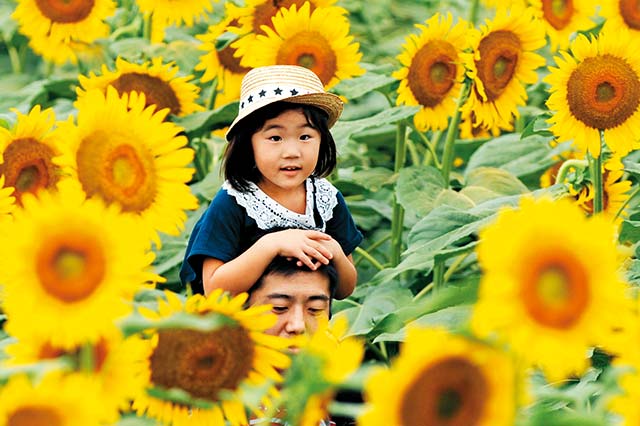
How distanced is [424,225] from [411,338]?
4.01 feet

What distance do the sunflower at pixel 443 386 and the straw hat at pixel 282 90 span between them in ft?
3.38

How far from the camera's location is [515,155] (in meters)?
2.89

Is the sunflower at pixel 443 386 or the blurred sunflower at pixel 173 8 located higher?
the blurred sunflower at pixel 173 8

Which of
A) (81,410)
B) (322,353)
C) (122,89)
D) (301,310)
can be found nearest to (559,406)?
(301,310)

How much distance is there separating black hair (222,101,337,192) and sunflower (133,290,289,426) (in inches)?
28.1

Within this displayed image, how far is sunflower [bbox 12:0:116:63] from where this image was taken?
9.18 feet

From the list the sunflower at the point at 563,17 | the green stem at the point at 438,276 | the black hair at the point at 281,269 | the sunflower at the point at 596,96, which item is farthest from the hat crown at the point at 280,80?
the sunflower at the point at 563,17

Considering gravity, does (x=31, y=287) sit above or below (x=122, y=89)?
below

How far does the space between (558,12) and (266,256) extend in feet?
3.92

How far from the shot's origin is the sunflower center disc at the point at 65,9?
2795mm

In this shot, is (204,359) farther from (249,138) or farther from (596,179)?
(596,179)

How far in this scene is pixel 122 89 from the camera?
2520mm

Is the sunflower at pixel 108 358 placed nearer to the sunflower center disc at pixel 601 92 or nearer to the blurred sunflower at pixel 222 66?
the sunflower center disc at pixel 601 92

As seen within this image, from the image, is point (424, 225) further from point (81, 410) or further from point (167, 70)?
point (81, 410)
